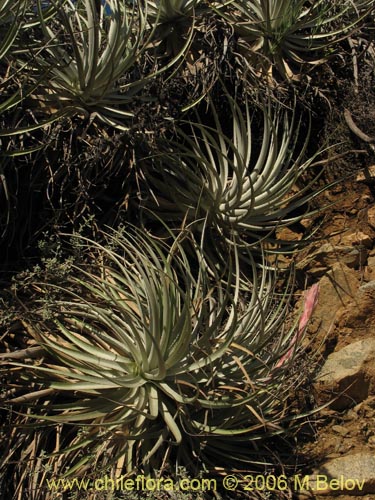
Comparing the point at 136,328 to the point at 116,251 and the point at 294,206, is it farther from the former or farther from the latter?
the point at 294,206

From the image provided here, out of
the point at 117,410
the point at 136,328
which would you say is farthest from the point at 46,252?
the point at 117,410

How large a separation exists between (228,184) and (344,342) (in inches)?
43.6

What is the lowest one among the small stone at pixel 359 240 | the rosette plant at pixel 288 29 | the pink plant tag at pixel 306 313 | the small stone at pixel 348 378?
the small stone at pixel 348 378

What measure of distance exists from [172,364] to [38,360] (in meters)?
0.64

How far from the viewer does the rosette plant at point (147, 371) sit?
124 inches

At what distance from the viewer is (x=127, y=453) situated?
3180mm

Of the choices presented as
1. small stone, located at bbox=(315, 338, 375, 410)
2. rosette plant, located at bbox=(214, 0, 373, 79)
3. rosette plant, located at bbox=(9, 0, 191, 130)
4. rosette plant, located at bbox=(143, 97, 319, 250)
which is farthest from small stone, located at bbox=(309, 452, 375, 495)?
rosette plant, located at bbox=(214, 0, 373, 79)

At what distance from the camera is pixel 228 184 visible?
4141 mm

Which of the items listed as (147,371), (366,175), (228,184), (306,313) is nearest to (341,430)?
(306,313)

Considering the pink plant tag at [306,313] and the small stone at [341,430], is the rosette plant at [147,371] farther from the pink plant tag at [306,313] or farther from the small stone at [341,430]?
the small stone at [341,430]

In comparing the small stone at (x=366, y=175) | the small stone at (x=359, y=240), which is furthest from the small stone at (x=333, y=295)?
the small stone at (x=366, y=175)

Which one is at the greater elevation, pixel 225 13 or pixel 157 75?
pixel 225 13

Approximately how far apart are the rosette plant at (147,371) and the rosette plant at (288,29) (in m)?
1.76

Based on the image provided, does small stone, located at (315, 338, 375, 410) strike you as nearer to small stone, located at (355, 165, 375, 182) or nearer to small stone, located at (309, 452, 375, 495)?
small stone, located at (309, 452, 375, 495)
